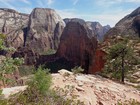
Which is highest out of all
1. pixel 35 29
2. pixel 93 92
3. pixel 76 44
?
pixel 35 29

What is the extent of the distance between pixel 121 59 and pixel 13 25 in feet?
527

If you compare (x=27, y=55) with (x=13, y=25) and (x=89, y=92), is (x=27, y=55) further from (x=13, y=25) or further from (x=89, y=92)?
(x=89, y=92)

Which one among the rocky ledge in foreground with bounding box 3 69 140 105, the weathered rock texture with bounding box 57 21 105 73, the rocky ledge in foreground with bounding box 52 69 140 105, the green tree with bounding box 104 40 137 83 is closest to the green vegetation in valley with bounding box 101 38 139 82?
the green tree with bounding box 104 40 137 83

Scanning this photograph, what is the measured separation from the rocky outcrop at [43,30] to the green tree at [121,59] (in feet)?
437

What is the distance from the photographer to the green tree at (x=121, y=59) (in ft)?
81.9

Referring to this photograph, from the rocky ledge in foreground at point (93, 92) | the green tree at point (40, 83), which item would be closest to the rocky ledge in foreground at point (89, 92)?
the rocky ledge in foreground at point (93, 92)

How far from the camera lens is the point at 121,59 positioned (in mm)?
25734

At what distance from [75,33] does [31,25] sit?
136ft

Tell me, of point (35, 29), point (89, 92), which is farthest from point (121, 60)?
point (35, 29)

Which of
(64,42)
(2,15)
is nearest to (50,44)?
(64,42)

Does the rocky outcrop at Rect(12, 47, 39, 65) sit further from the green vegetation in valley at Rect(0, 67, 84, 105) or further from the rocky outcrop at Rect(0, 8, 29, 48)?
the green vegetation in valley at Rect(0, 67, 84, 105)

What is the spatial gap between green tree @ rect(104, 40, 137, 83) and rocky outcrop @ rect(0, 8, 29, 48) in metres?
132

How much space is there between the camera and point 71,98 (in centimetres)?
1394

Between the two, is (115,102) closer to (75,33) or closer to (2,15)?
(75,33)
